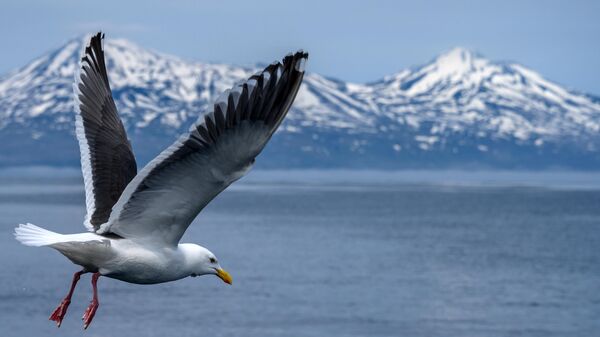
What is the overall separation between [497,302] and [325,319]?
1521cm

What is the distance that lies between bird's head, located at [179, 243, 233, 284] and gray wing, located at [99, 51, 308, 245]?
0.26 meters

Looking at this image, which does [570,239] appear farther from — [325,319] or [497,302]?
[325,319]

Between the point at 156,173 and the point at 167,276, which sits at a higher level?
the point at 156,173

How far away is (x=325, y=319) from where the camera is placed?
61.1 metres

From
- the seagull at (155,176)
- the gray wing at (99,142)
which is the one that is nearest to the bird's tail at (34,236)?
the seagull at (155,176)

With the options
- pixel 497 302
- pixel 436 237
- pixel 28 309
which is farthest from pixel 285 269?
pixel 436 237

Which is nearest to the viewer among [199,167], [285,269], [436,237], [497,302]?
[199,167]

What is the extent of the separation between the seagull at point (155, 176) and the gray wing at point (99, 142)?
0.01 meters

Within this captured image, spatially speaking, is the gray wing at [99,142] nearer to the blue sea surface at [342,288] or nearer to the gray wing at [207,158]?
the gray wing at [207,158]

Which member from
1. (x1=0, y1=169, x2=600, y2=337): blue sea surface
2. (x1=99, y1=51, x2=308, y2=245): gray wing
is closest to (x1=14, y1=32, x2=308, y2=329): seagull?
(x1=99, y1=51, x2=308, y2=245): gray wing

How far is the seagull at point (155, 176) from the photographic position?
8.64 m

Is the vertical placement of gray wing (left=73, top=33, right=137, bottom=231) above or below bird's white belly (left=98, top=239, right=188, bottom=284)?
above

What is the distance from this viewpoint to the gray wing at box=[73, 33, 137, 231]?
1202 centimetres

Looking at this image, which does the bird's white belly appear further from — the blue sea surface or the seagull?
the blue sea surface
